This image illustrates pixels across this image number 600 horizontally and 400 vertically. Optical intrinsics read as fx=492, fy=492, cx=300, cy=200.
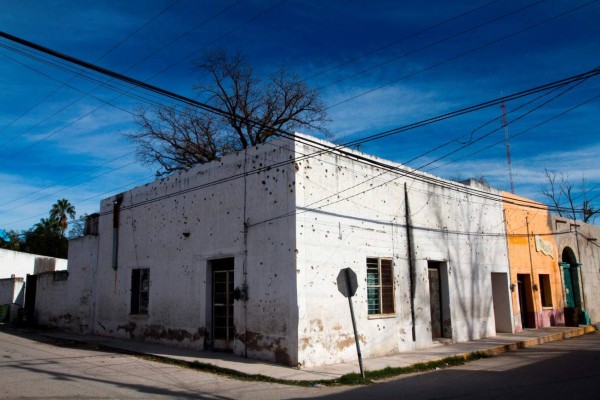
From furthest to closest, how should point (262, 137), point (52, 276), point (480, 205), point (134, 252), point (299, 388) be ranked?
point (262, 137), point (52, 276), point (480, 205), point (134, 252), point (299, 388)

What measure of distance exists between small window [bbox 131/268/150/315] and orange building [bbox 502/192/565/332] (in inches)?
575

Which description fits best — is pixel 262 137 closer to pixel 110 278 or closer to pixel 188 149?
pixel 188 149

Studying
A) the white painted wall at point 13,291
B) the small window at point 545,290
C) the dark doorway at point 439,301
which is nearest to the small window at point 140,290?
the dark doorway at point 439,301

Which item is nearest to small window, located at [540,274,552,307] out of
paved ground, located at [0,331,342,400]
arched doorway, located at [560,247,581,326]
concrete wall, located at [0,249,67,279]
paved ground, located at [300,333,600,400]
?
arched doorway, located at [560,247,581,326]

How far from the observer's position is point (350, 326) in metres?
13.1

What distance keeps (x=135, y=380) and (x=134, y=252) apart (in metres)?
8.16

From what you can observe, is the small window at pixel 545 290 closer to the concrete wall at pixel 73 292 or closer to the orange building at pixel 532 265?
the orange building at pixel 532 265

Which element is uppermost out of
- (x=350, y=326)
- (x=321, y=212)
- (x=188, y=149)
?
(x=188, y=149)

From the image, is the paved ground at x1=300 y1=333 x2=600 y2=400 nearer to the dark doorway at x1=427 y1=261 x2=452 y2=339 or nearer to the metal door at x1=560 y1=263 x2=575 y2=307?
the dark doorway at x1=427 y1=261 x2=452 y2=339

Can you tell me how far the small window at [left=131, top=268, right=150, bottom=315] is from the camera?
667 inches

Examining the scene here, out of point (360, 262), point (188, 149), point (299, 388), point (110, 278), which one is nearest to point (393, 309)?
point (360, 262)

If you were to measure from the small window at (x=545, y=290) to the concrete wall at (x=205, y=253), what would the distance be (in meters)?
16.6

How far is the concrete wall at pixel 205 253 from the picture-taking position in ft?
40.8

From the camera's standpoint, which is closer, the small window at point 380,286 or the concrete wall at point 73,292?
the small window at point 380,286
